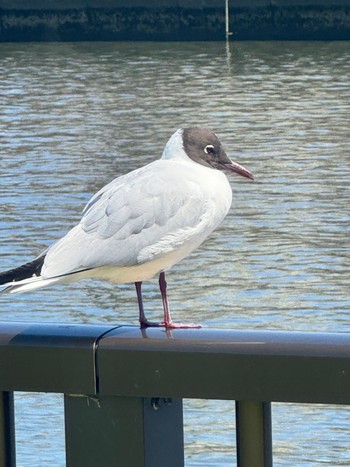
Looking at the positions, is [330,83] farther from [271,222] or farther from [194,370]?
[194,370]

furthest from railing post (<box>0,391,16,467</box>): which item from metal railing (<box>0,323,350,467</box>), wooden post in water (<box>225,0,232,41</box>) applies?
wooden post in water (<box>225,0,232,41</box>)

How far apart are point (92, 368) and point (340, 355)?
37cm

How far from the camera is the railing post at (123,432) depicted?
214 cm

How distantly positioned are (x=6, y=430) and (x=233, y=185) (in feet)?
45.3

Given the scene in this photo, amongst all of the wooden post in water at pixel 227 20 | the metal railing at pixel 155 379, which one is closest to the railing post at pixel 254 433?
the metal railing at pixel 155 379

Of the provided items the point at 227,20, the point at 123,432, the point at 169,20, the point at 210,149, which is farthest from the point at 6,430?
the point at 169,20

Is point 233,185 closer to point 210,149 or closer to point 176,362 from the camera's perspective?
point 210,149

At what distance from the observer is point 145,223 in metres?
3.07

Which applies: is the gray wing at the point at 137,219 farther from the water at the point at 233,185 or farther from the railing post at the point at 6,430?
the water at the point at 233,185

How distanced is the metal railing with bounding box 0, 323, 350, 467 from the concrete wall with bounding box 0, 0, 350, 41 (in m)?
36.3

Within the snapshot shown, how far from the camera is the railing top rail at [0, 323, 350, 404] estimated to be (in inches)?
81.6

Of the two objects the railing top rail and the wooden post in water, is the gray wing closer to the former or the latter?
the railing top rail

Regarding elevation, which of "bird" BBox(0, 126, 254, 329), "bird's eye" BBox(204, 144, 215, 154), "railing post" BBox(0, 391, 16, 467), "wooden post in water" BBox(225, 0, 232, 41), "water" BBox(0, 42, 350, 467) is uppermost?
"bird's eye" BBox(204, 144, 215, 154)

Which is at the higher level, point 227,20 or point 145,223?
point 145,223
